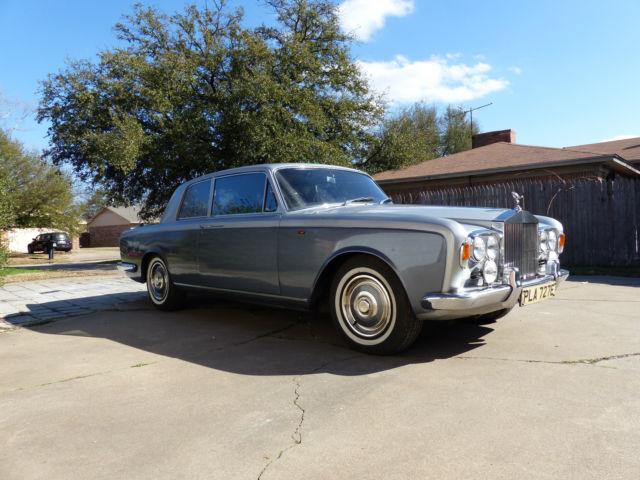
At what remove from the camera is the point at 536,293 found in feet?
13.1

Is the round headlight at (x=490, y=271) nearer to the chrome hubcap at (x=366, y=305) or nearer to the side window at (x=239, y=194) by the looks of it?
the chrome hubcap at (x=366, y=305)

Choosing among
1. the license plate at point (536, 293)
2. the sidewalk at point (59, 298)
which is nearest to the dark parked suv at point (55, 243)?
the sidewalk at point (59, 298)

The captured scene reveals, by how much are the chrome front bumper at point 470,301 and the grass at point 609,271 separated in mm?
7255

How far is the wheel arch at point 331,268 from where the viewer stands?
373cm

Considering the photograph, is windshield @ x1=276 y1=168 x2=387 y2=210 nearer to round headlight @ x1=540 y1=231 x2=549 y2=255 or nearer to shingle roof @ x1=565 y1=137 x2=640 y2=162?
round headlight @ x1=540 y1=231 x2=549 y2=255

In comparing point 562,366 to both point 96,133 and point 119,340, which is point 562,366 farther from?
point 96,133

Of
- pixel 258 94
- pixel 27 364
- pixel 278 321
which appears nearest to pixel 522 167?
pixel 258 94

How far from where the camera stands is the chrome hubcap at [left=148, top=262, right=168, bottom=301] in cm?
619

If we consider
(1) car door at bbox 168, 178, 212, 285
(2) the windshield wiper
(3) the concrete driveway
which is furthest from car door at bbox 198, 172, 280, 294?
(2) the windshield wiper

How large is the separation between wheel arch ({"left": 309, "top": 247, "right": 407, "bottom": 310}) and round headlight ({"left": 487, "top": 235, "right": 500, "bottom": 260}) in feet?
2.27

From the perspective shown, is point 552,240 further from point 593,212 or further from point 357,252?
point 593,212

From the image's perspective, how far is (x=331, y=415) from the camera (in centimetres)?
285

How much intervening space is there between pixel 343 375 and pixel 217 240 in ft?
7.56

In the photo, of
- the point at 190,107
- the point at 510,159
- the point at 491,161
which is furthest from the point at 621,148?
the point at 190,107
